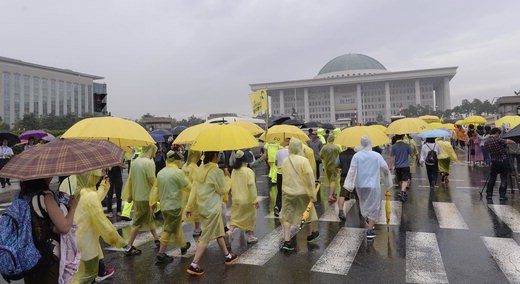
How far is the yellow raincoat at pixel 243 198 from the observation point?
5836mm

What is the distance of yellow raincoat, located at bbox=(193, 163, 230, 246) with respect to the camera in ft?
15.9

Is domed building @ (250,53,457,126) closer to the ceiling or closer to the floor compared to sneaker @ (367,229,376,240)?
closer to the ceiling

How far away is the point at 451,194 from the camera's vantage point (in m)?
9.72

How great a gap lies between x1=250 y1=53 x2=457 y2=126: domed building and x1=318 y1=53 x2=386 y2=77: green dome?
1.08 feet

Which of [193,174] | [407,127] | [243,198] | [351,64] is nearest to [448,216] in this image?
[407,127]

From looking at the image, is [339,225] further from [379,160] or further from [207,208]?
[207,208]

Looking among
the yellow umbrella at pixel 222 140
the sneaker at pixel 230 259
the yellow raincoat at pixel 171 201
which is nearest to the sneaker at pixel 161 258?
the yellow raincoat at pixel 171 201

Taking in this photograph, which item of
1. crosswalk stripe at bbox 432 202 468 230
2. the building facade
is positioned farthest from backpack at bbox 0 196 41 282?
the building facade

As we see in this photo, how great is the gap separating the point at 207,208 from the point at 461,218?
17.0 ft

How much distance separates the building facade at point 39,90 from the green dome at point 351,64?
75864 mm

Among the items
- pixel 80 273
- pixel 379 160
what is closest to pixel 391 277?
pixel 379 160

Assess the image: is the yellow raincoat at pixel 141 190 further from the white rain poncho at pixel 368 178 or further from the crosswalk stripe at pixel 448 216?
the crosswalk stripe at pixel 448 216

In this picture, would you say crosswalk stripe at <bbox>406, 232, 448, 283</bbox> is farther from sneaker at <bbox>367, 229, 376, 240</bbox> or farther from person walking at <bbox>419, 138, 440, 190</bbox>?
person walking at <bbox>419, 138, 440, 190</bbox>

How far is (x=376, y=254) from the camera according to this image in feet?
17.4
